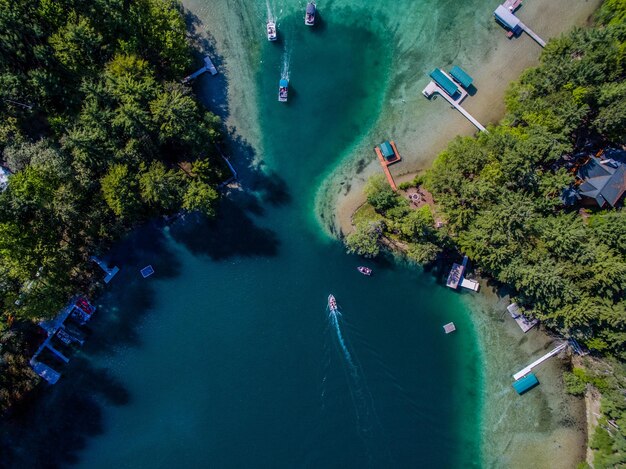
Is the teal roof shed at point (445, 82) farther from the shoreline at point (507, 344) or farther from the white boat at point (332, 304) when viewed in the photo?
the white boat at point (332, 304)

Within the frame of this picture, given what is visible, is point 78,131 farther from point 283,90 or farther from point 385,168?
point 385,168

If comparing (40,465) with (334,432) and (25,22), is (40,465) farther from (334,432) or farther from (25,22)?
(25,22)

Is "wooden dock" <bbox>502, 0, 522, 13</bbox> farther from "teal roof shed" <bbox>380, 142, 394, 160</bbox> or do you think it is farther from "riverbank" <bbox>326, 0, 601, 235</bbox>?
"teal roof shed" <bbox>380, 142, 394, 160</bbox>

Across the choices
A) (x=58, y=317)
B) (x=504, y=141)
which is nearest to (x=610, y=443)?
(x=504, y=141)

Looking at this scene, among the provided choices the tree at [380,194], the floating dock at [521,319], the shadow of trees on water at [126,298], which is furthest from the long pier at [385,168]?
the floating dock at [521,319]

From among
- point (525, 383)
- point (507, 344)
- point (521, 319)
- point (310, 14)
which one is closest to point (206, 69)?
point (310, 14)
